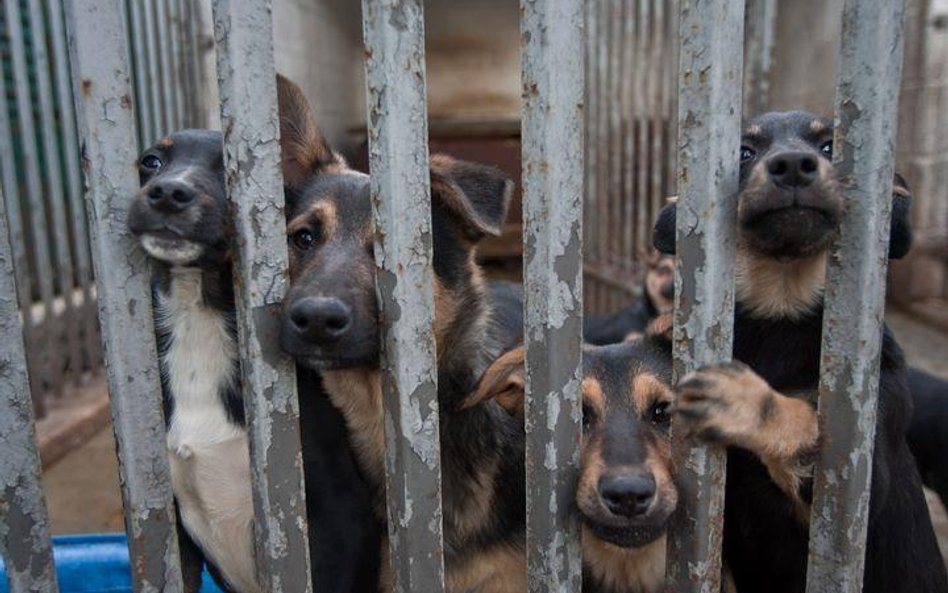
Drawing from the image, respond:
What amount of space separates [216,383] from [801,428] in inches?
60.4

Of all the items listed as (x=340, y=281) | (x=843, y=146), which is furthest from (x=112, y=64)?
(x=843, y=146)

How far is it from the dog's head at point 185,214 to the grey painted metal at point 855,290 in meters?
1.19

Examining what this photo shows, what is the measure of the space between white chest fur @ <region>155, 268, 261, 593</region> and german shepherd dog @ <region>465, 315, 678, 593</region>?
722mm

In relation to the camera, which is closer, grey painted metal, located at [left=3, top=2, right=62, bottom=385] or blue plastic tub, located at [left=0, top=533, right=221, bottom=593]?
blue plastic tub, located at [left=0, top=533, right=221, bottom=593]

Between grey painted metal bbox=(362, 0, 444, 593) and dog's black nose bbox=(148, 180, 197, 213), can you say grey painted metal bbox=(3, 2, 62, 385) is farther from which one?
grey painted metal bbox=(362, 0, 444, 593)

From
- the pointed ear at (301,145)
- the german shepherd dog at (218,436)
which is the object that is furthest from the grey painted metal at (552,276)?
the pointed ear at (301,145)

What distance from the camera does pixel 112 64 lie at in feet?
4.34

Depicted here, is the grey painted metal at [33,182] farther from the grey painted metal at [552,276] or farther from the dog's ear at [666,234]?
the grey painted metal at [552,276]

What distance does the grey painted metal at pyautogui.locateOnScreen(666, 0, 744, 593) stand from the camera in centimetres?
131

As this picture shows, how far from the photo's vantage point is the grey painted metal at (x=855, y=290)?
1.31 meters

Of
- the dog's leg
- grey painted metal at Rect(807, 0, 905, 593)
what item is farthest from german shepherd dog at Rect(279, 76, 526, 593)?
grey painted metal at Rect(807, 0, 905, 593)

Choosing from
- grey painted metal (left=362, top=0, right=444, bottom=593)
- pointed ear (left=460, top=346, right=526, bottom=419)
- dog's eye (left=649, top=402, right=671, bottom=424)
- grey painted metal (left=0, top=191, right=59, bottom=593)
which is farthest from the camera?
dog's eye (left=649, top=402, right=671, bottom=424)

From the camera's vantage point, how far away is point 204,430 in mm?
2215

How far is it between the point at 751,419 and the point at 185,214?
4.40ft
